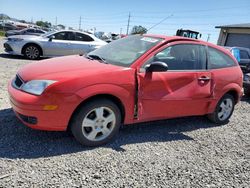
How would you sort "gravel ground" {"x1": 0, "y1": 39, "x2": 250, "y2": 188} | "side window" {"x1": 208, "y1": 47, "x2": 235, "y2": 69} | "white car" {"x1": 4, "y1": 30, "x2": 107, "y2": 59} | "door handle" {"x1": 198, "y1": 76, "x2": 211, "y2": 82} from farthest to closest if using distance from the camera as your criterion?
"white car" {"x1": 4, "y1": 30, "x2": 107, "y2": 59}
"side window" {"x1": 208, "y1": 47, "x2": 235, "y2": 69}
"door handle" {"x1": 198, "y1": 76, "x2": 211, "y2": 82}
"gravel ground" {"x1": 0, "y1": 39, "x2": 250, "y2": 188}

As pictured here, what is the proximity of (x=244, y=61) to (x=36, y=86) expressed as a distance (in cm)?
1046

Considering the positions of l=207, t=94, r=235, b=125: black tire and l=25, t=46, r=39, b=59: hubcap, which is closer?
l=207, t=94, r=235, b=125: black tire

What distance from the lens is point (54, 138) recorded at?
350 cm

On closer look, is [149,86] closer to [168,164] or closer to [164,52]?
[164,52]

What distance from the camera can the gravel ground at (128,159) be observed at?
2732 millimetres

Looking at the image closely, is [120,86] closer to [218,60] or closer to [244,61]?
[218,60]

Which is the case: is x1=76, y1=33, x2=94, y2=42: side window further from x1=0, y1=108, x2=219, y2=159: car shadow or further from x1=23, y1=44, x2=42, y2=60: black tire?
x1=0, y1=108, x2=219, y2=159: car shadow

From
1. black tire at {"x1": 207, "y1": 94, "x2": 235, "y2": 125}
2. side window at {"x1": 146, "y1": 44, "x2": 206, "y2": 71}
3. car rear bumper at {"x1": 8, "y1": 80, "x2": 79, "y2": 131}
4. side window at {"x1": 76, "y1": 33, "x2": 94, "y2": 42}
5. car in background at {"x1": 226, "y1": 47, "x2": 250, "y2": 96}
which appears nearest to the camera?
car rear bumper at {"x1": 8, "y1": 80, "x2": 79, "y2": 131}

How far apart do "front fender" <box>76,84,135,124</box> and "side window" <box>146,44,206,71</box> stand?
1.95 ft

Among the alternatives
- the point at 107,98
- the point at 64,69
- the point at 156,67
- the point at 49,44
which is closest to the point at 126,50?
the point at 156,67

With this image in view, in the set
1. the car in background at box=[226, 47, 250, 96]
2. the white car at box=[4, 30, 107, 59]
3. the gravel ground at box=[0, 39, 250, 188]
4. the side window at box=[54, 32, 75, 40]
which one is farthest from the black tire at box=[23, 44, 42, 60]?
the car in background at box=[226, 47, 250, 96]

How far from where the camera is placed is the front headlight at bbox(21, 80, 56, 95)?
3.02 metres

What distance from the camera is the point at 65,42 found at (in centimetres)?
1048

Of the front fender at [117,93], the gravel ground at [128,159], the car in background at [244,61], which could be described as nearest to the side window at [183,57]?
the front fender at [117,93]
